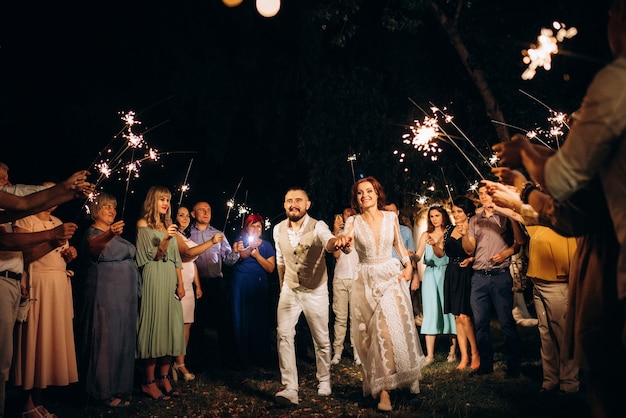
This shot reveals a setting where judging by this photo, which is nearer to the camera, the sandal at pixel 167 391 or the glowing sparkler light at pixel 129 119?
the sandal at pixel 167 391

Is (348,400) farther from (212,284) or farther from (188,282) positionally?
(212,284)

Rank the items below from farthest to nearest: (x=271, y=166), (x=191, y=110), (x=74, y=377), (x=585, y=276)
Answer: (x=271, y=166)
(x=191, y=110)
(x=74, y=377)
(x=585, y=276)

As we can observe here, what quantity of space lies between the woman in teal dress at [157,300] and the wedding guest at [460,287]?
13.3 feet

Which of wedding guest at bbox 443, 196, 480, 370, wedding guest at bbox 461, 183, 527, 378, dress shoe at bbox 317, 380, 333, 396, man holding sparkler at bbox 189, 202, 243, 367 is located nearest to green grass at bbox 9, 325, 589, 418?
dress shoe at bbox 317, 380, 333, 396

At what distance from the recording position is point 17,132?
11.1m

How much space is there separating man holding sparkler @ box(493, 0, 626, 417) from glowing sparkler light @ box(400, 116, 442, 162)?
9649 mm

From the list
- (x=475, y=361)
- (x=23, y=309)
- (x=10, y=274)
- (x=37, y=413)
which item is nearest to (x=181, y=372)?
(x=37, y=413)

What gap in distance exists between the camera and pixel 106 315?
20.5ft

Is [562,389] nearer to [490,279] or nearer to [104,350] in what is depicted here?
[490,279]

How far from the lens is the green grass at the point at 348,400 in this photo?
5.78 metres

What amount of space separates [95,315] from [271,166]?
1133 cm

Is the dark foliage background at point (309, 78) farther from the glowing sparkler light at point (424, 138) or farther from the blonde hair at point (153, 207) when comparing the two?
the blonde hair at point (153, 207)

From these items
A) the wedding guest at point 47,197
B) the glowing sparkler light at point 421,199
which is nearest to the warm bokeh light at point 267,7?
the glowing sparkler light at point 421,199

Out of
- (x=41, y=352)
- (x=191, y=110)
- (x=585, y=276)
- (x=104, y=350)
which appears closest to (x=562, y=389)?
(x=585, y=276)
